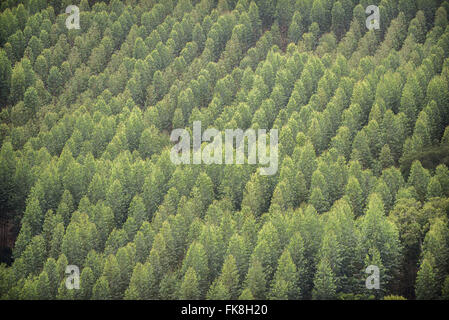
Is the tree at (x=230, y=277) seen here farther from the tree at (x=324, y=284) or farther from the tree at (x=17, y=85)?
the tree at (x=17, y=85)

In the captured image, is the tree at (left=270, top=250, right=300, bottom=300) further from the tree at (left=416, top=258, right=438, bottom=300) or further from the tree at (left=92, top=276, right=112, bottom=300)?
the tree at (left=92, top=276, right=112, bottom=300)

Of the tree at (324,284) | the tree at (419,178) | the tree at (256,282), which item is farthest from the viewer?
the tree at (419,178)

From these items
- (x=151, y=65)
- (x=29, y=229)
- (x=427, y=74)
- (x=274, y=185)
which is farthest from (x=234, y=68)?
(x=29, y=229)

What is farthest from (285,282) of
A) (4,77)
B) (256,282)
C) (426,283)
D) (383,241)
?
(4,77)

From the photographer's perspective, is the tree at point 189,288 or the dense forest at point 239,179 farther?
the dense forest at point 239,179

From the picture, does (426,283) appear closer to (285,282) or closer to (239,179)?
(285,282)

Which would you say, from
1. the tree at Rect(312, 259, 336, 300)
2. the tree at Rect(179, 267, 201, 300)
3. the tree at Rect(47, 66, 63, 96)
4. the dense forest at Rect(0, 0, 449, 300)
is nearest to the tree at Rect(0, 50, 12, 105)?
the dense forest at Rect(0, 0, 449, 300)

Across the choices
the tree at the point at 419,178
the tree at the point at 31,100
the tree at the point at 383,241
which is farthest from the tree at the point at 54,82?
the tree at the point at 383,241

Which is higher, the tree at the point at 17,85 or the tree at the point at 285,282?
the tree at the point at 17,85
